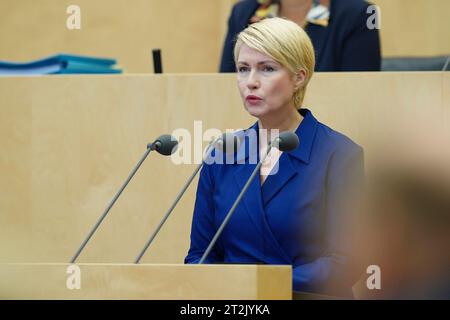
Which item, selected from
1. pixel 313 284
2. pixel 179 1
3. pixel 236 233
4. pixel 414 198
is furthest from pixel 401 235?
pixel 179 1

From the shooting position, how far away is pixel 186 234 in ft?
11.1

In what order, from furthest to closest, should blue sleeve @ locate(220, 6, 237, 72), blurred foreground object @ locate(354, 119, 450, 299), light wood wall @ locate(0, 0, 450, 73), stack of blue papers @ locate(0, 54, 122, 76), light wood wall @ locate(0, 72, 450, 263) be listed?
light wood wall @ locate(0, 0, 450, 73) < blue sleeve @ locate(220, 6, 237, 72) < stack of blue papers @ locate(0, 54, 122, 76) < light wood wall @ locate(0, 72, 450, 263) < blurred foreground object @ locate(354, 119, 450, 299)

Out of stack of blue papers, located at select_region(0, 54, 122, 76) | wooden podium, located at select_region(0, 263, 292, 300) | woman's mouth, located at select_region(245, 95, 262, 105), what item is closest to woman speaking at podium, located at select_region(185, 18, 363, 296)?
woman's mouth, located at select_region(245, 95, 262, 105)

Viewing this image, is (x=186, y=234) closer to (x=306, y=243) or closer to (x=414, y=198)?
(x=306, y=243)

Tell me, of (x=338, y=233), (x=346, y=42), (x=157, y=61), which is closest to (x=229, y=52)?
(x=157, y=61)

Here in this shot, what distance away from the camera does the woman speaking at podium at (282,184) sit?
2.58 meters

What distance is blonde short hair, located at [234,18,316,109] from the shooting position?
2.64 metres

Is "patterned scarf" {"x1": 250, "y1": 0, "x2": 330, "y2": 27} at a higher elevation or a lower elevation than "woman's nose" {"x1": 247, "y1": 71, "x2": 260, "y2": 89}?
higher

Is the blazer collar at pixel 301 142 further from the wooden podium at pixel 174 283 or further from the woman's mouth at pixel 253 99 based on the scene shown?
the wooden podium at pixel 174 283

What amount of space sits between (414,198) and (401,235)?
7cm

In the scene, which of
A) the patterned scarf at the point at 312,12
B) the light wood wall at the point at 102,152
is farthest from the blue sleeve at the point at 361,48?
the light wood wall at the point at 102,152

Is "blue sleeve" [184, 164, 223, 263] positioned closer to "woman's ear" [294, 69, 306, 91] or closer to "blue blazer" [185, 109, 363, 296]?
"blue blazer" [185, 109, 363, 296]

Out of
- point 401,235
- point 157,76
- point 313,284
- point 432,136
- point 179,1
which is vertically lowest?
point 313,284

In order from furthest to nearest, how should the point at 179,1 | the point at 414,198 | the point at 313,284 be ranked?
the point at 179,1, the point at 313,284, the point at 414,198
